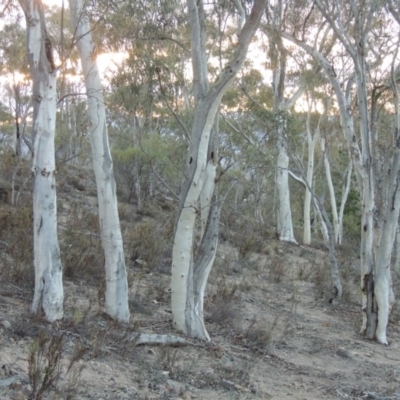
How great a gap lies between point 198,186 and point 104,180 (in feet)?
3.28

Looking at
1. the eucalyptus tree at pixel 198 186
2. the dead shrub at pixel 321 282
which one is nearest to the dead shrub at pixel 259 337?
the eucalyptus tree at pixel 198 186

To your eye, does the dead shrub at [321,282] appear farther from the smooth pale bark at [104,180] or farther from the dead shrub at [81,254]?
the smooth pale bark at [104,180]

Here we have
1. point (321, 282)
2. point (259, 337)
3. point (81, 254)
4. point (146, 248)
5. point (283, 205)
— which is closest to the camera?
point (259, 337)

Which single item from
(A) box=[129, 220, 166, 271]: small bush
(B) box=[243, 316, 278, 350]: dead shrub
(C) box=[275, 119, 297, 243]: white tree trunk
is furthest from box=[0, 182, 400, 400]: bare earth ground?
(C) box=[275, 119, 297, 243]: white tree trunk

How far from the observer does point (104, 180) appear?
5742 millimetres

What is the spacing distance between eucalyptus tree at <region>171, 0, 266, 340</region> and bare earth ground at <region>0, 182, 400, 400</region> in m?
0.39

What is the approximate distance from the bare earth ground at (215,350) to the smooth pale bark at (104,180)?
0.87 feet

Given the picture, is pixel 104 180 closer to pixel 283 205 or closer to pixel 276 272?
pixel 276 272

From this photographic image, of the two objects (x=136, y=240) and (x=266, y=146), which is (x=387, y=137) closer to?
(x=266, y=146)

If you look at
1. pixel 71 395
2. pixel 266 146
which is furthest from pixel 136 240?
pixel 71 395

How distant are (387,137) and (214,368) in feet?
39.3

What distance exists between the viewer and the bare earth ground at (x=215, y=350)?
4.12m

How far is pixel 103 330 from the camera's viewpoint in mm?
4953

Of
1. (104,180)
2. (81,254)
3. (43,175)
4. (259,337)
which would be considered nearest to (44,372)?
(43,175)
